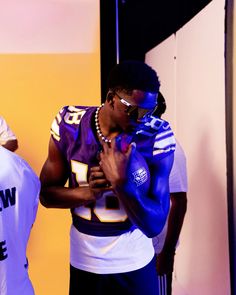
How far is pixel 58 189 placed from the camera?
135 cm

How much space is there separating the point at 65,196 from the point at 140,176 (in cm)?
26

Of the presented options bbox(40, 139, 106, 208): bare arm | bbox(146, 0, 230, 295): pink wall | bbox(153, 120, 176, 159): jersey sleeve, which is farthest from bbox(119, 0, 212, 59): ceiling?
bbox(40, 139, 106, 208): bare arm

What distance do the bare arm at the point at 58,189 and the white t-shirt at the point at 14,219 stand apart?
0.61 ft

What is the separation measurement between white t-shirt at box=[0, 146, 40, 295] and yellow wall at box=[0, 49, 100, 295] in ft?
4.95

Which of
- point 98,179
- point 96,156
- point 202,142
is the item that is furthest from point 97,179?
point 202,142

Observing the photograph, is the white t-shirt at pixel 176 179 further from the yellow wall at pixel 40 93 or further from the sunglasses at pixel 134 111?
the yellow wall at pixel 40 93

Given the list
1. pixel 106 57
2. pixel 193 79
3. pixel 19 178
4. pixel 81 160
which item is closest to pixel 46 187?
pixel 81 160

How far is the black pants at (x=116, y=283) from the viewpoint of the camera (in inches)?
51.6

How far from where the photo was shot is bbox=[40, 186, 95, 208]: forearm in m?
1.27

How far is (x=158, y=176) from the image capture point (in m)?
1.31

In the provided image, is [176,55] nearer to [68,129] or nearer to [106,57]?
[106,57]

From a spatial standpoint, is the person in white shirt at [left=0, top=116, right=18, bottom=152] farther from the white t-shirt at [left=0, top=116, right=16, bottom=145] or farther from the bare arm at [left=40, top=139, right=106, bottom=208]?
the bare arm at [left=40, top=139, right=106, bottom=208]

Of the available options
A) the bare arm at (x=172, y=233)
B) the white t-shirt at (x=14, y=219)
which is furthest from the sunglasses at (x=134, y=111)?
the bare arm at (x=172, y=233)

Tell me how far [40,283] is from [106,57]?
1665 mm
